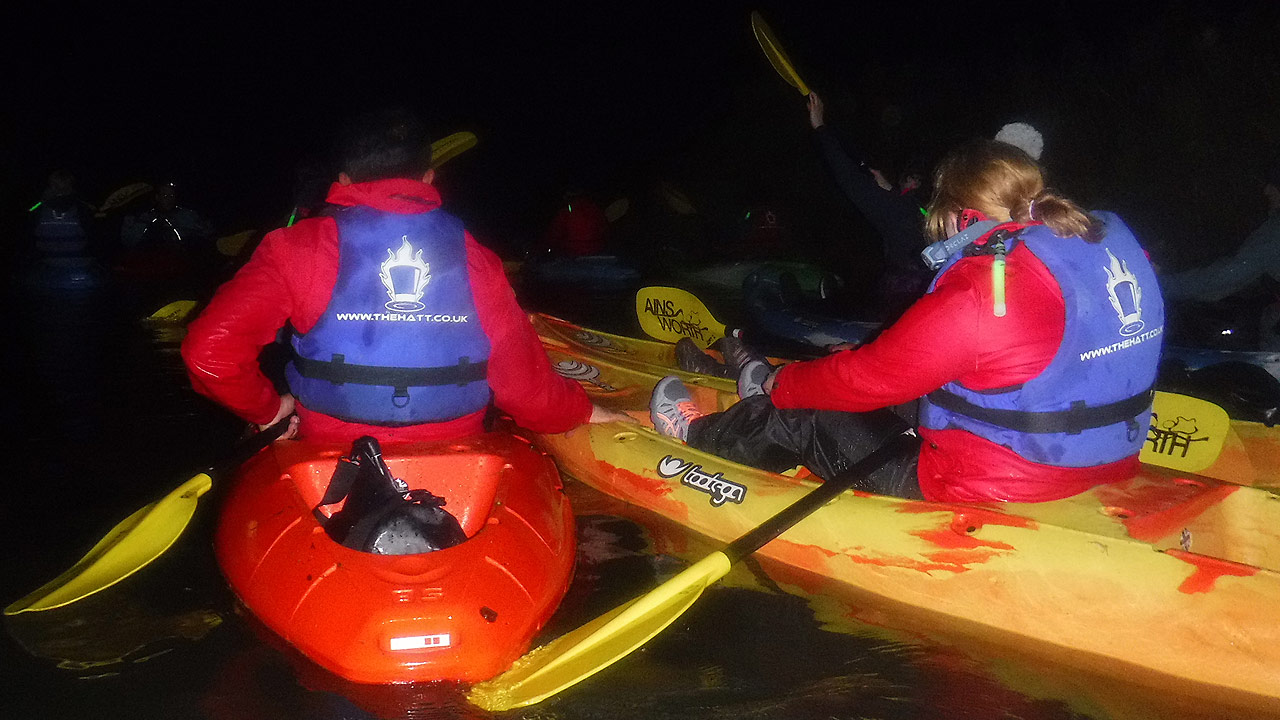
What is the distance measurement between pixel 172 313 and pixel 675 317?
178 inches

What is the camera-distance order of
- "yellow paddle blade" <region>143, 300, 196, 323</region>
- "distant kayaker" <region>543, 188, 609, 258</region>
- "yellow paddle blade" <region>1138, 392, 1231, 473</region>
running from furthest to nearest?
"distant kayaker" <region>543, 188, 609, 258</region>, "yellow paddle blade" <region>143, 300, 196, 323</region>, "yellow paddle blade" <region>1138, 392, 1231, 473</region>

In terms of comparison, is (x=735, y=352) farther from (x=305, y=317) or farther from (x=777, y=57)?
(x=305, y=317)

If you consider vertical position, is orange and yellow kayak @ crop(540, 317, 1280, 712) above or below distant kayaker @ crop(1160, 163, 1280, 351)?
below

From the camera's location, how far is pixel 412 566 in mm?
2381

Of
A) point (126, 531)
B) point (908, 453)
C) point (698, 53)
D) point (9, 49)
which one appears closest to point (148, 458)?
point (126, 531)

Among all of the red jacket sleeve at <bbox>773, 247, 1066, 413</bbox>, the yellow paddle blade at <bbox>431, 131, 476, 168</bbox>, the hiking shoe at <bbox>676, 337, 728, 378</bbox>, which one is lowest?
the hiking shoe at <bbox>676, 337, 728, 378</bbox>

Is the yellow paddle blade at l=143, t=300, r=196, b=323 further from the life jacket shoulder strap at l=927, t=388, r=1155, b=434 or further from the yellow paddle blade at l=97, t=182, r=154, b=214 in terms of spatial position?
the life jacket shoulder strap at l=927, t=388, r=1155, b=434

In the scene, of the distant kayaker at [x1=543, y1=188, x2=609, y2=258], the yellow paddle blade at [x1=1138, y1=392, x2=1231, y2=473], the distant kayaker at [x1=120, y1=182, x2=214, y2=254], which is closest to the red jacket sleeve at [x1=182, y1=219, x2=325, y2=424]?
the yellow paddle blade at [x1=1138, y1=392, x2=1231, y2=473]

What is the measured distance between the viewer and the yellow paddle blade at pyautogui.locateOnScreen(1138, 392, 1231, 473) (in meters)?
3.52

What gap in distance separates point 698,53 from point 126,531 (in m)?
24.6

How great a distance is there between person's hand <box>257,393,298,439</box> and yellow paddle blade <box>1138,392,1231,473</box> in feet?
10.3

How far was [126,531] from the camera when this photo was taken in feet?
9.80

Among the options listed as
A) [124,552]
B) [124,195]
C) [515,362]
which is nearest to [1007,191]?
[515,362]

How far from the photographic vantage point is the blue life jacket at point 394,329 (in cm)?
255
